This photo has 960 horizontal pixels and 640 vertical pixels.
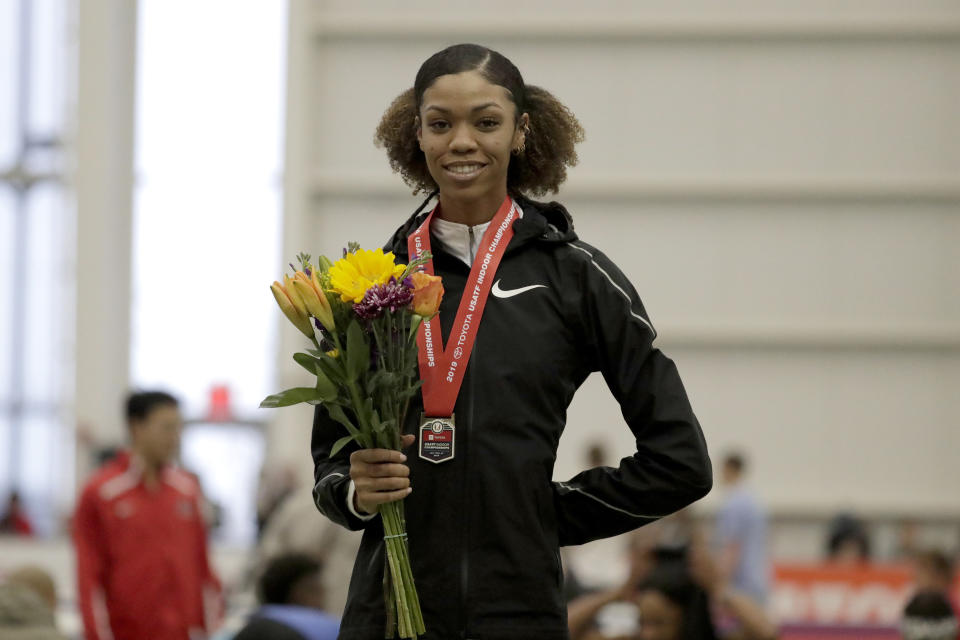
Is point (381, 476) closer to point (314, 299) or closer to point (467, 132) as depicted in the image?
point (314, 299)

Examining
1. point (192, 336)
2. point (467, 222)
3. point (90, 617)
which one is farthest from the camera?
point (192, 336)

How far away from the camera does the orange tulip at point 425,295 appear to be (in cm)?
213

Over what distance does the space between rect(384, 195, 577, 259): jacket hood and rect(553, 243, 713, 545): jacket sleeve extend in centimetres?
9

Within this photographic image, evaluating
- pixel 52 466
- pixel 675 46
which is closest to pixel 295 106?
pixel 675 46

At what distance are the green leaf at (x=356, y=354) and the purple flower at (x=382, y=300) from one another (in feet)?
0.09

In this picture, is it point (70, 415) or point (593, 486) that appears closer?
point (593, 486)

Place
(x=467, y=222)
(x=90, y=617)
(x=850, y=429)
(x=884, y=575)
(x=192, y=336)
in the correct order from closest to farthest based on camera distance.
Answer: (x=467, y=222) < (x=90, y=617) < (x=884, y=575) < (x=850, y=429) < (x=192, y=336)

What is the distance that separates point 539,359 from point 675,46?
13335 millimetres

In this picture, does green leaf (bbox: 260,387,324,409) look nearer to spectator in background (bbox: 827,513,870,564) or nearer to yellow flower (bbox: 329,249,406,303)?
yellow flower (bbox: 329,249,406,303)

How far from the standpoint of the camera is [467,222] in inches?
92.6

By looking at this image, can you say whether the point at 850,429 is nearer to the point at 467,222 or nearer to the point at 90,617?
the point at 90,617

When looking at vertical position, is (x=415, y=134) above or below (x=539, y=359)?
above

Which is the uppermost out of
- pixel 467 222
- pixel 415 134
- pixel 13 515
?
pixel 415 134

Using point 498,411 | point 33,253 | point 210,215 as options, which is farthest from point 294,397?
point 33,253
